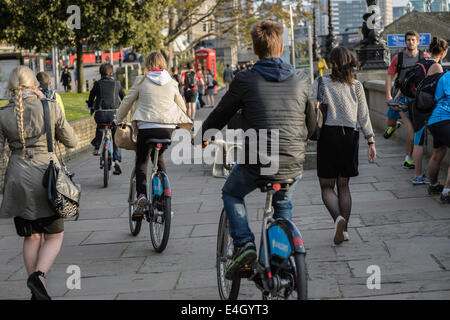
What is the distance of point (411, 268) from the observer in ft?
17.6

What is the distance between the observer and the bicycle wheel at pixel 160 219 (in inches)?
247

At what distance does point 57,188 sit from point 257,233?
267 centimetres

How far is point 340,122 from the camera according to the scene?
20.1 ft

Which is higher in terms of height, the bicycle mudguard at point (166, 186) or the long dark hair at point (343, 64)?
the long dark hair at point (343, 64)

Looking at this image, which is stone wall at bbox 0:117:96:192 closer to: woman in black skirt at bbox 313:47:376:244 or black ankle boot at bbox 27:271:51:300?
woman in black skirt at bbox 313:47:376:244

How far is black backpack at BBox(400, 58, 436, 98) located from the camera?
8.46 metres

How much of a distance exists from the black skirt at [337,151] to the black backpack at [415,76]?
2641 mm

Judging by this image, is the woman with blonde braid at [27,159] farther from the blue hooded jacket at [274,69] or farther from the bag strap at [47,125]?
the blue hooded jacket at [274,69]

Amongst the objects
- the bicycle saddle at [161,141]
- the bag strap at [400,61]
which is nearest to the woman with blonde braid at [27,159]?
the bicycle saddle at [161,141]

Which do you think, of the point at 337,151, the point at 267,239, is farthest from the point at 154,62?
the point at 267,239

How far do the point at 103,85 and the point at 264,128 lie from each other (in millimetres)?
7620

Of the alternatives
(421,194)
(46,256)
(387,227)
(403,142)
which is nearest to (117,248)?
(46,256)

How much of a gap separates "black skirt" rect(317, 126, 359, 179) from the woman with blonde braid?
7.78ft
